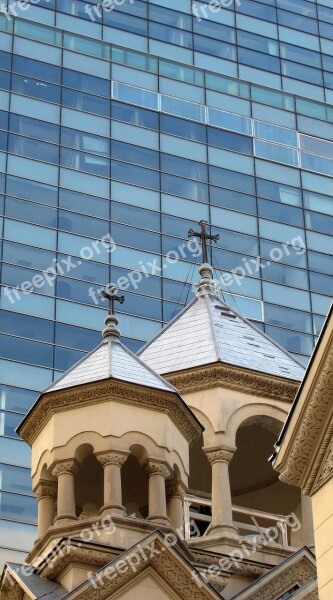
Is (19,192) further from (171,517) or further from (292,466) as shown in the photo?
(292,466)

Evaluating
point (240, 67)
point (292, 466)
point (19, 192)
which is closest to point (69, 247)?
point (19, 192)

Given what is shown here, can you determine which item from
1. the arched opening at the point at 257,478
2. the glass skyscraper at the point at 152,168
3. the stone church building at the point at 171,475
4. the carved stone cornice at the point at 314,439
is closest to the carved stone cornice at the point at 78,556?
the stone church building at the point at 171,475

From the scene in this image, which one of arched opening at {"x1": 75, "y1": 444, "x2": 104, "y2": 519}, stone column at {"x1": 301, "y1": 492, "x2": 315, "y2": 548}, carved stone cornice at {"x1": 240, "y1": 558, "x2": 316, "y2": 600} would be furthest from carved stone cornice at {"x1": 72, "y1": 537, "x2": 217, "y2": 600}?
stone column at {"x1": 301, "y1": 492, "x2": 315, "y2": 548}

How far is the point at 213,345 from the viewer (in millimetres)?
30547

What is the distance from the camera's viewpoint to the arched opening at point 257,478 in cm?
3180

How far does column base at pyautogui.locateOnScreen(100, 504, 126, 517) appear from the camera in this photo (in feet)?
84.6

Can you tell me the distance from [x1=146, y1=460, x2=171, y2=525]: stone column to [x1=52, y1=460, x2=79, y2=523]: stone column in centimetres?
134

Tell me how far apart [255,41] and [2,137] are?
17976 mm

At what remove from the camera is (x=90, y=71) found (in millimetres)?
72000

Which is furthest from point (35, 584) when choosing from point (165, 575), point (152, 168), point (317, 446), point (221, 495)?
point (152, 168)

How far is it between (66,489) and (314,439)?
7.77 metres

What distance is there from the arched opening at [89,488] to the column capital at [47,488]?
0.74 metres

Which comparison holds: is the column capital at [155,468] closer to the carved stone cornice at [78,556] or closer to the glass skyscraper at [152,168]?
the carved stone cornice at [78,556]

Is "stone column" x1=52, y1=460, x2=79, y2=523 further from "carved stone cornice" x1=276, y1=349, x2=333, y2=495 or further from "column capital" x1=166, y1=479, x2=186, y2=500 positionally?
"carved stone cornice" x1=276, y1=349, x2=333, y2=495
